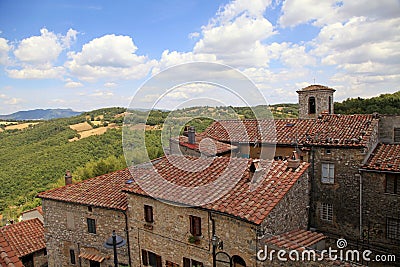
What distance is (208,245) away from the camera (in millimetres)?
9812

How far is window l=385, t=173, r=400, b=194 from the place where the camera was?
551 inches

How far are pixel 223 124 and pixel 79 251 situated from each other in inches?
471

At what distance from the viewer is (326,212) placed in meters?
16.4

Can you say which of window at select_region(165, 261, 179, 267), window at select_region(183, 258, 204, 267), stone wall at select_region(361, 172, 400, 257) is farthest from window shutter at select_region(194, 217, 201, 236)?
stone wall at select_region(361, 172, 400, 257)

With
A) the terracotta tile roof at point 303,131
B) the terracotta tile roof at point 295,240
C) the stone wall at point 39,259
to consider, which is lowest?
the stone wall at point 39,259

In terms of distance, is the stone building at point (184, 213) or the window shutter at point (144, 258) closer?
the stone building at point (184, 213)

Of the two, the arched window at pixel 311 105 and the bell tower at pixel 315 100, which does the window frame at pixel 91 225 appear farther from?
the arched window at pixel 311 105

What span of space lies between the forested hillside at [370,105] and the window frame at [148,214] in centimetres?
3394

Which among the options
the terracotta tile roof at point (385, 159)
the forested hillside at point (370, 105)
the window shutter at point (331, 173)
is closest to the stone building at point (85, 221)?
the window shutter at point (331, 173)

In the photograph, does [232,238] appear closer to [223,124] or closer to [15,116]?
[223,124]

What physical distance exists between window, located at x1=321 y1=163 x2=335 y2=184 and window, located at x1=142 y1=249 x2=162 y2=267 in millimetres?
9741

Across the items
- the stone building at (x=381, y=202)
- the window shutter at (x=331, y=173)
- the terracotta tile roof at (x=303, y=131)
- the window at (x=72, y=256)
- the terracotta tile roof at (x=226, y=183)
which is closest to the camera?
the terracotta tile roof at (x=226, y=183)

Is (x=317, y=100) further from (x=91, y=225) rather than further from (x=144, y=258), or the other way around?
(x=91, y=225)

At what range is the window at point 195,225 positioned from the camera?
32.8 feet
